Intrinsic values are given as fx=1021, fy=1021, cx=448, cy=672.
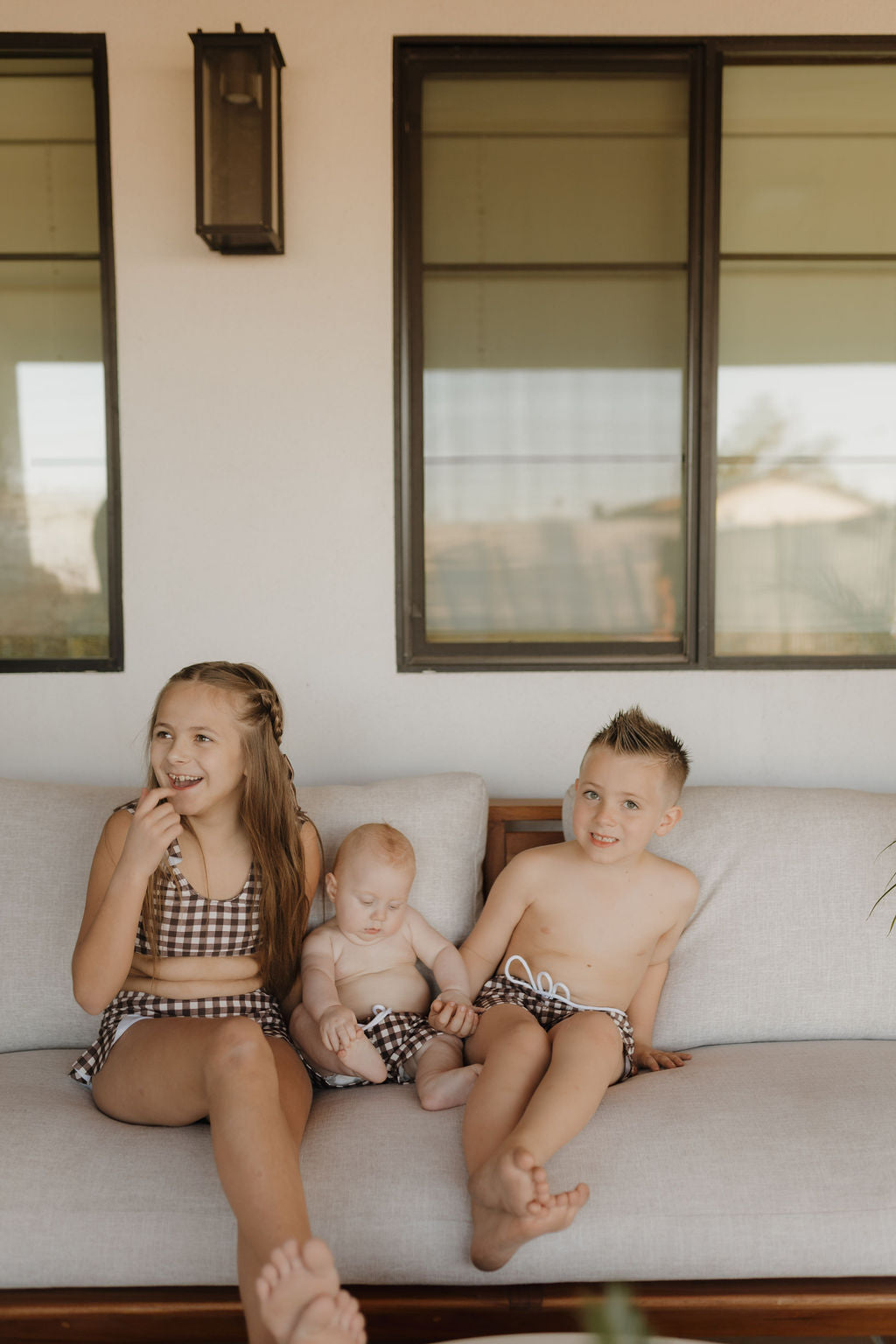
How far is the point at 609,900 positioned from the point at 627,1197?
1.85 ft

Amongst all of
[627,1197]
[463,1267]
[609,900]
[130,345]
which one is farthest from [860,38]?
[463,1267]

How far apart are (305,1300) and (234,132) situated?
212cm

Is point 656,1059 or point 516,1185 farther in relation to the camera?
point 656,1059

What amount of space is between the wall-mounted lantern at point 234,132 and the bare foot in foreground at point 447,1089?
5.65 ft

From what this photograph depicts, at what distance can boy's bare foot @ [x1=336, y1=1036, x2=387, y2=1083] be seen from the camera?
1.63 metres

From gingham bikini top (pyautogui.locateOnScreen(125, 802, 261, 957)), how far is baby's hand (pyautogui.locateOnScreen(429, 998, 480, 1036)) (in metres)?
0.34

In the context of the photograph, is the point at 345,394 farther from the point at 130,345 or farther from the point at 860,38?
the point at 860,38

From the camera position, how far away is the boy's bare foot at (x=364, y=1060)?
64.4 inches

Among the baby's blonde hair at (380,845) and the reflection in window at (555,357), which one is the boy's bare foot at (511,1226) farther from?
the reflection in window at (555,357)

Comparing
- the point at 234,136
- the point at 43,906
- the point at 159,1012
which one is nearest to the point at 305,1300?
the point at 159,1012

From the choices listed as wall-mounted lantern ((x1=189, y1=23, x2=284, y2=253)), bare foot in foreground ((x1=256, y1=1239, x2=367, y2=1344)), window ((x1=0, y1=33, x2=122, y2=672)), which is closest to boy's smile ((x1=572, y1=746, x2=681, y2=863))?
bare foot in foreground ((x1=256, y1=1239, x2=367, y2=1344))

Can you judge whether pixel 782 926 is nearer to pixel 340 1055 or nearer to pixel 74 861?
pixel 340 1055

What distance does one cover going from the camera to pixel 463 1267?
136 cm

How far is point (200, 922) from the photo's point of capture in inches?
67.3
